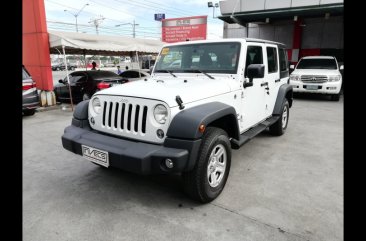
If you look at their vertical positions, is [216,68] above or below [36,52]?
below

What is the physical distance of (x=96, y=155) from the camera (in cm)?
287

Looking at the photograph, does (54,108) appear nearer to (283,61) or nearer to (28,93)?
(28,93)

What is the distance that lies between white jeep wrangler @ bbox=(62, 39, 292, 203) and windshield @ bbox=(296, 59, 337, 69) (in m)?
8.20

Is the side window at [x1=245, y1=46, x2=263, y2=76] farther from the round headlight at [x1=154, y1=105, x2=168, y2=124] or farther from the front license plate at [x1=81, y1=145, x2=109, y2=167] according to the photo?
the front license plate at [x1=81, y1=145, x2=109, y2=167]

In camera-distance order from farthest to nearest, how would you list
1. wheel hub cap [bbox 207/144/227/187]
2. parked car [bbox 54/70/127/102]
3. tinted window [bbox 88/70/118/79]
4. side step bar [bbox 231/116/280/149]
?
tinted window [bbox 88/70/118/79] → parked car [bbox 54/70/127/102] → side step bar [bbox 231/116/280/149] → wheel hub cap [bbox 207/144/227/187]

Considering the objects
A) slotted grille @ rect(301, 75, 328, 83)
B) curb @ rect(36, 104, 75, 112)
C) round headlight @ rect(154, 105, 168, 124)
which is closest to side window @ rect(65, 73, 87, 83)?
curb @ rect(36, 104, 75, 112)

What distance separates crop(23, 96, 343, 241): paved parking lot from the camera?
253cm

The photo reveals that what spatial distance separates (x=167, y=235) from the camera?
2479 mm

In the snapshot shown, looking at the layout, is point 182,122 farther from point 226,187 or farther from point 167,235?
point 226,187

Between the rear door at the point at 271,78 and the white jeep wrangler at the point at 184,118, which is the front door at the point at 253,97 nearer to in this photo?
the white jeep wrangler at the point at 184,118

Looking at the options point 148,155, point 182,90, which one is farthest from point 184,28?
point 148,155

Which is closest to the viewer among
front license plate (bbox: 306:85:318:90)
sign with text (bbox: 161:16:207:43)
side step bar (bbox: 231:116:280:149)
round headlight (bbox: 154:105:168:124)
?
round headlight (bbox: 154:105:168:124)
